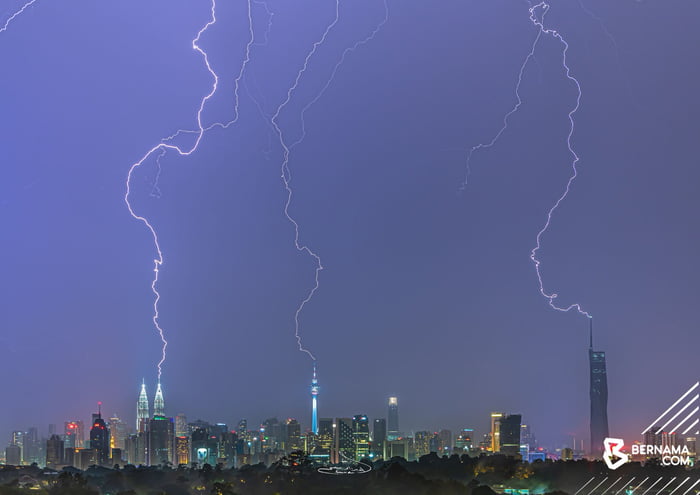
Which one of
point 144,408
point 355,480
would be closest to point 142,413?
point 144,408

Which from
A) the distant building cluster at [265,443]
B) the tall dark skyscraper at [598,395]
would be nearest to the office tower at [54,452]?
the distant building cluster at [265,443]

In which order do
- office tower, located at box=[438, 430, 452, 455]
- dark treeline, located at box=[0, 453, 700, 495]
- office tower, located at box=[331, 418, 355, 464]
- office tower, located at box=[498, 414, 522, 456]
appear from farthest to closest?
office tower, located at box=[438, 430, 452, 455] → office tower, located at box=[498, 414, 522, 456] → office tower, located at box=[331, 418, 355, 464] → dark treeline, located at box=[0, 453, 700, 495]

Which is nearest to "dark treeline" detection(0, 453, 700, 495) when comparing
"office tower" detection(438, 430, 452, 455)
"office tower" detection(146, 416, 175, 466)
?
"office tower" detection(146, 416, 175, 466)

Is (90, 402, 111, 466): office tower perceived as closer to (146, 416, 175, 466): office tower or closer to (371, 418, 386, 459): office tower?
(146, 416, 175, 466): office tower

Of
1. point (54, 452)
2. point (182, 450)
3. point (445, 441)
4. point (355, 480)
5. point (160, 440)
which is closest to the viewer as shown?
point (355, 480)

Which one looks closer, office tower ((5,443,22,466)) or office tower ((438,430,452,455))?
office tower ((5,443,22,466))

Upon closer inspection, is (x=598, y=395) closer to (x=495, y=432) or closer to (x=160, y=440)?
(x=495, y=432)
